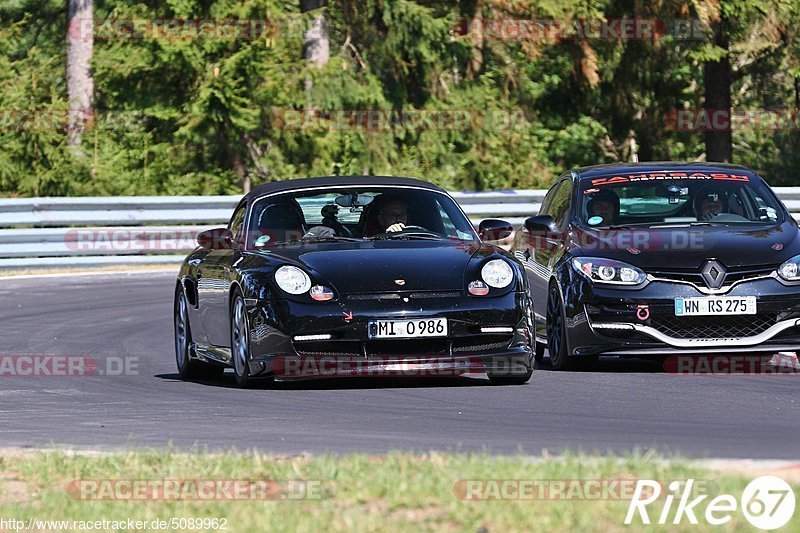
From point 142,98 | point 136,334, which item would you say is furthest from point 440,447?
point 142,98

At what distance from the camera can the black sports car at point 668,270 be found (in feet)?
35.5

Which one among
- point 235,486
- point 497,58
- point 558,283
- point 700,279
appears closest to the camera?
point 235,486

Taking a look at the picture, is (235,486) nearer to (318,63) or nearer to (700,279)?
(700,279)

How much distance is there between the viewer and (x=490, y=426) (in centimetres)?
837

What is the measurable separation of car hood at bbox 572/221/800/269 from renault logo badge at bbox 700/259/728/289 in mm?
65

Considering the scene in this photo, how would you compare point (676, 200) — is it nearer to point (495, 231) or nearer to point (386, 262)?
point (495, 231)

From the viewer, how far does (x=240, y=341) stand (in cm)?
1048

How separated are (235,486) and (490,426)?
2226mm

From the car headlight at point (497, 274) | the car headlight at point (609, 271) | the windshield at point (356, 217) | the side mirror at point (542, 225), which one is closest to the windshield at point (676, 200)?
the side mirror at point (542, 225)

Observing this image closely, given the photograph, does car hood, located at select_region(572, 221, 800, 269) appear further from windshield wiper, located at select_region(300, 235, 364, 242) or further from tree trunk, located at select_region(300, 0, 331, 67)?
tree trunk, located at select_region(300, 0, 331, 67)

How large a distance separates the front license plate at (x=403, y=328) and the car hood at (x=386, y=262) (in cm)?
21

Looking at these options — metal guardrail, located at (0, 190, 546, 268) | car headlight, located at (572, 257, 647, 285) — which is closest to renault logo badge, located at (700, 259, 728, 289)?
car headlight, located at (572, 257, 647, 285)

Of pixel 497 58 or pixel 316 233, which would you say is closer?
pixel 316 233

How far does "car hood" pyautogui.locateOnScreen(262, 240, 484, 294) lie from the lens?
32.8ft
